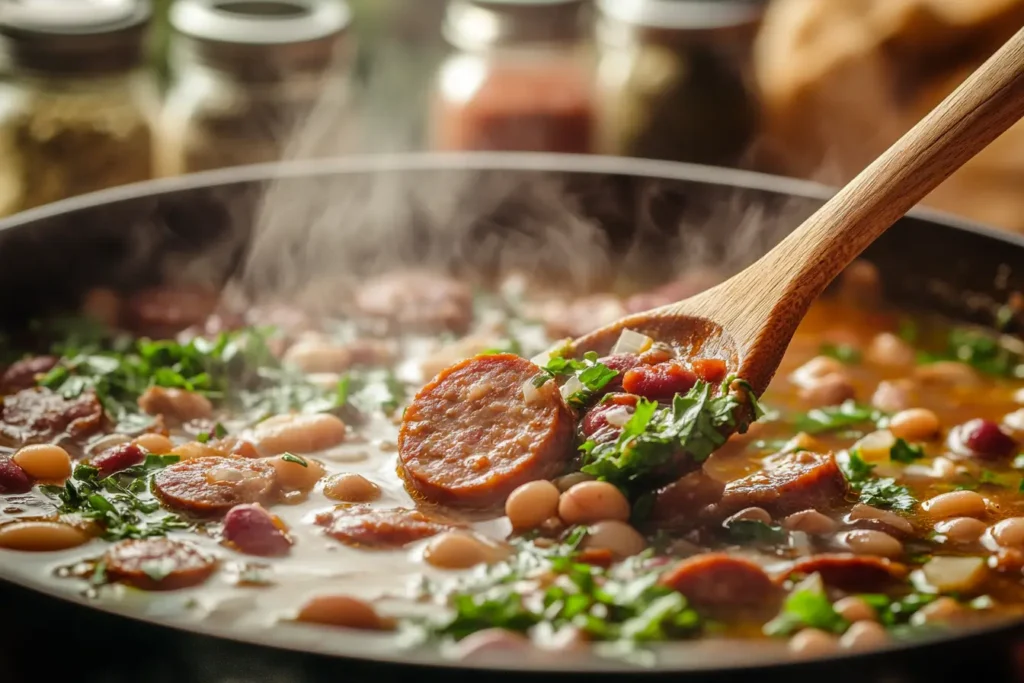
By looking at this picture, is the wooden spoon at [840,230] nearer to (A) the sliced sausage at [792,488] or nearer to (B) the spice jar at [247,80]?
(A) the sliced sausage at [792,488]

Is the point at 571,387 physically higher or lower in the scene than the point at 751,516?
higher

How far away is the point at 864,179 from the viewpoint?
3.01 meters

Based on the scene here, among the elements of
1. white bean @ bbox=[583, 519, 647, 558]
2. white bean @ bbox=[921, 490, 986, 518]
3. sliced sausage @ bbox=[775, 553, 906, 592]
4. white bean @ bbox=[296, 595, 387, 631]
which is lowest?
white bean @ bbox=[296, 595, 387, 631]

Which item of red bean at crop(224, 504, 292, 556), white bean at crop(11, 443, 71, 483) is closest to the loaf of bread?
red bean at crop(224, 504, 292, 556)

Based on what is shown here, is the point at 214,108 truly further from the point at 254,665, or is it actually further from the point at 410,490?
the point at 254,665

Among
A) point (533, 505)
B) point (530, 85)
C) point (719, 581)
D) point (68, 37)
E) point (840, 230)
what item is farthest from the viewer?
point (530, 85)

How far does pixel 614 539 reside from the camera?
8.34 feet

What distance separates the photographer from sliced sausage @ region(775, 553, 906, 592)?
252 cm

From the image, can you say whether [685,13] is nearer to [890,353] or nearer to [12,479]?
[890,353]

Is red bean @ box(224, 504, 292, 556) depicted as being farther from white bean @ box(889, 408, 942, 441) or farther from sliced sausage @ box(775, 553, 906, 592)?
white bean @ box(889, 408, 942, 441)

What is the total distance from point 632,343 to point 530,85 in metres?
2.15


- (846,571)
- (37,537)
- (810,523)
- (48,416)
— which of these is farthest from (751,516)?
(48,416)

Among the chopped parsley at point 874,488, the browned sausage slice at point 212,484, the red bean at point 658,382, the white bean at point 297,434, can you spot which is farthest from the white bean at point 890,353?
the browned sausage slice at point 212,484

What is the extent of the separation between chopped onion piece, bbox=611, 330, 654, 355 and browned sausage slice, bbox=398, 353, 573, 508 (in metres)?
0.26
